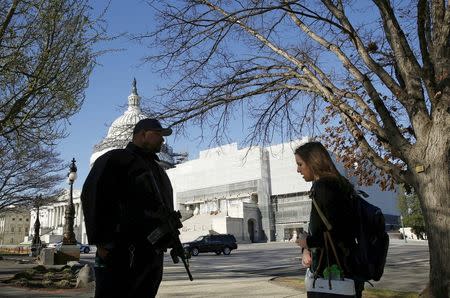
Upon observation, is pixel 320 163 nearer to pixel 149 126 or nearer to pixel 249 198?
pixel 149 126

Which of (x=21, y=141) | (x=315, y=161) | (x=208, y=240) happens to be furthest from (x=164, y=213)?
(x=208, y=240)

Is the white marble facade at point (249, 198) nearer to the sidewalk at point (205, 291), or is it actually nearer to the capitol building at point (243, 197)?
the capitol building at point (243, 197)

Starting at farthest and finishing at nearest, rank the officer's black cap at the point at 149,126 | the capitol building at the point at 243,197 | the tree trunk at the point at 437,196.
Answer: the capitol building at the point at 243,197 → the tree trunk at the point at 437,196 → the officer's black cap at the point at 149,126

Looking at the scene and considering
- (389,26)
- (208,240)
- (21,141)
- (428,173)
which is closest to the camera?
(428,173)

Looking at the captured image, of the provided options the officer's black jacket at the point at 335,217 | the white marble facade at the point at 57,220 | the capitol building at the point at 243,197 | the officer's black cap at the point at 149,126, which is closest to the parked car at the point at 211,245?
the officer's black cap at the point at 149,126

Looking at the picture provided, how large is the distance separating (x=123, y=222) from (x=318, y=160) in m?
1.54

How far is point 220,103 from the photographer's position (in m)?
9.89

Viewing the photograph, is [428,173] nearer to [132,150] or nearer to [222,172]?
[132,150]

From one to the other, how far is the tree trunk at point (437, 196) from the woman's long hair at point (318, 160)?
13.3 feet

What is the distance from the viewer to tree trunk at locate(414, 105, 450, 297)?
6495mm

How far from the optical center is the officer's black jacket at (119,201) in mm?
3252

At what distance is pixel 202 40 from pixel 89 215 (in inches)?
255

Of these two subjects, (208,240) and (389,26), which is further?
(208,240)

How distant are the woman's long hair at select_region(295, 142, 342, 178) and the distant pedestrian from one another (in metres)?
1.17
